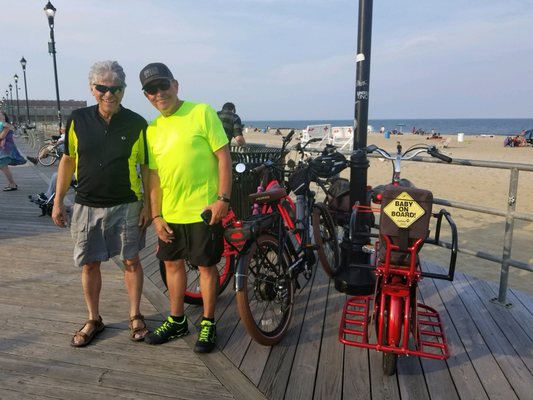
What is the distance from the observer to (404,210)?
2.44 metres

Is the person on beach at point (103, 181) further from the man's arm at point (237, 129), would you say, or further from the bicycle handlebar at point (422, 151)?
the man's arm at point (237, 129)

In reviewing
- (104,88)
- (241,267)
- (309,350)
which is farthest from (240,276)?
(104,88)

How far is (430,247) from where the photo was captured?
6.93 meters

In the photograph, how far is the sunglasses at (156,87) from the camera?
8.51 feet

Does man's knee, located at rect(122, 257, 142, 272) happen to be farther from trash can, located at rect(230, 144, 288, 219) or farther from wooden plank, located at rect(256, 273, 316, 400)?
trash can, located at rect(230, 144, 288, 219)

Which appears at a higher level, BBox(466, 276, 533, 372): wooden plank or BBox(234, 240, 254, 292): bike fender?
BBox(234, 240, 254, 292): bike fender

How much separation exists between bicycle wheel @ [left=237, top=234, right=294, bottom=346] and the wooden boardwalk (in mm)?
134

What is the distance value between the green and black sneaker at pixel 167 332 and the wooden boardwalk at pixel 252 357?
6 centimetres

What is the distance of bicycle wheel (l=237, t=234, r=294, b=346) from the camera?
2938 millimetres

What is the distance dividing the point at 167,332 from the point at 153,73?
1.80m

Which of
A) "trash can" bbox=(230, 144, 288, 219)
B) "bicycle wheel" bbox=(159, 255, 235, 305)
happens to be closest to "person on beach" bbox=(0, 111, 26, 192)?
"trash can" bbox=(230, 144, 288, 219)

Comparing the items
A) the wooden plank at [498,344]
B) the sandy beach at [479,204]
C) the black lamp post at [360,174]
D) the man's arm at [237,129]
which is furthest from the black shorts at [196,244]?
the sandy beach at [479,204]

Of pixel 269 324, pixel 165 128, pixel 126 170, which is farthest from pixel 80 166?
pixel 269 324

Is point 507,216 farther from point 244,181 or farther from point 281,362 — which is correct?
point 244,181
